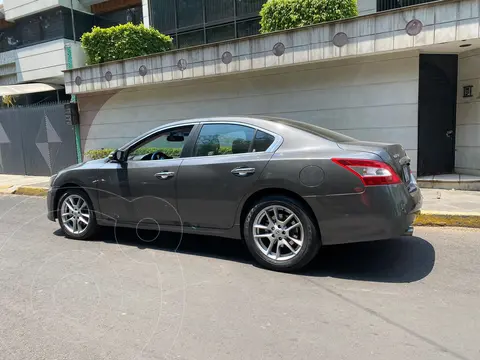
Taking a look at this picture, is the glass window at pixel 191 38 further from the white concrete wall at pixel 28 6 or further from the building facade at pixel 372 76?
the white concrete wall at pixel 28 6

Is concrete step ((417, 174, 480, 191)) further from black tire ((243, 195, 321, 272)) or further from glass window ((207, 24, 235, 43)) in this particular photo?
glass window ((207, 24, 235, 43))

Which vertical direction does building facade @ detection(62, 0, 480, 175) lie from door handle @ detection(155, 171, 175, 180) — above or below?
above

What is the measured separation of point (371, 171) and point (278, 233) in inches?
42.8

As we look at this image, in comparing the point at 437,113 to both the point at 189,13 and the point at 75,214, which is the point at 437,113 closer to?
the point at 75,214

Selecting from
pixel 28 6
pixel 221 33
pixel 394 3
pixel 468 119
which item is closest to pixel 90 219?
pixel 468 119

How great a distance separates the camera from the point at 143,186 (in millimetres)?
4770

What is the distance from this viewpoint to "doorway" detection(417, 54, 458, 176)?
8133 millimetres

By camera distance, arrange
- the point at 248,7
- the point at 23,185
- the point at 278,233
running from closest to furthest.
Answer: the point at 278,233 → the point at 23,185 → the point at 248,7

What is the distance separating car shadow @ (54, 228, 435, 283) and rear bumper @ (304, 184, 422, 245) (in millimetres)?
442

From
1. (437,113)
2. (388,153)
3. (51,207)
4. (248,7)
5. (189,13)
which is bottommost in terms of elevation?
(51,207)

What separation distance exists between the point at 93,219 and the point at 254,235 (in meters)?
2.39

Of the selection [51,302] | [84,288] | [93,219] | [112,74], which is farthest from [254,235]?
[112,74]

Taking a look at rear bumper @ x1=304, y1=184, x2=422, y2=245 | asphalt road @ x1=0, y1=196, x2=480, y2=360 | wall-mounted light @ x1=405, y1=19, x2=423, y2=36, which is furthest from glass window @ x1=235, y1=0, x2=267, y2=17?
rear bumper @ x1=304, y1=184, x2=422, y2=245

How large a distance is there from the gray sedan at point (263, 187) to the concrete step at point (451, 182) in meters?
4.02
